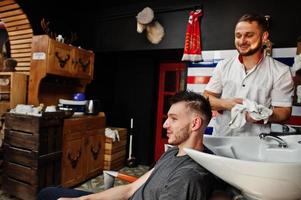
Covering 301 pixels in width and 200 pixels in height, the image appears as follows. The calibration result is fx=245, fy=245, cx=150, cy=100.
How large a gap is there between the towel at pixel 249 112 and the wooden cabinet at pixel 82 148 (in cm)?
215

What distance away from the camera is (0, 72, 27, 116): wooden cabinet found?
3002 mm

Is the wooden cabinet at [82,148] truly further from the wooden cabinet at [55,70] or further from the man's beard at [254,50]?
the man's beard at [254,50]

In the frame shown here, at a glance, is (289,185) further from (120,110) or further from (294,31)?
(120,110)

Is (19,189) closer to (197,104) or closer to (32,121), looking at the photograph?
(32,121)

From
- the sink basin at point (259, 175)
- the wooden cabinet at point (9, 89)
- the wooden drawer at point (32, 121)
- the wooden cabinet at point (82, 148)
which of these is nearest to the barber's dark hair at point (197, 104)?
the sink basin at point (259, 175)

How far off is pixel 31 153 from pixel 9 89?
3.24 ft

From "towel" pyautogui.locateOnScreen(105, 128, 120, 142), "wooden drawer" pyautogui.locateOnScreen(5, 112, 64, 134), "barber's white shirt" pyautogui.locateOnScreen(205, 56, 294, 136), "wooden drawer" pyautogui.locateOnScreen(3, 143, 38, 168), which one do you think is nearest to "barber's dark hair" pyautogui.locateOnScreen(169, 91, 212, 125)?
"barber's white shirt" pyautogui.locateOnScreen(205, 56, 294, 136)

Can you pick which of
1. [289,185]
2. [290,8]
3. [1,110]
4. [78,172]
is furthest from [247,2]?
[1,110]

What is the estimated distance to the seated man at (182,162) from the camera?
A: 1.00m

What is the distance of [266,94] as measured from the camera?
1.57 m

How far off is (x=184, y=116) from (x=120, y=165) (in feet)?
10.7

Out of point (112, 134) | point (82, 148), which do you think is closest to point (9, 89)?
point (82, 148)

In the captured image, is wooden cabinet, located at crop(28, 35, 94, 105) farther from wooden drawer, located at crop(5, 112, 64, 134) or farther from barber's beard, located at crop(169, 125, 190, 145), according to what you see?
barber's beard, located at crop(169, 125, 190, 145)

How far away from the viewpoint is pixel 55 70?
10.3 ft
